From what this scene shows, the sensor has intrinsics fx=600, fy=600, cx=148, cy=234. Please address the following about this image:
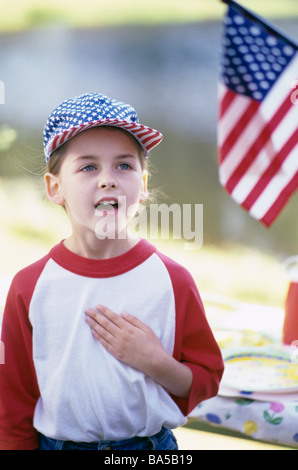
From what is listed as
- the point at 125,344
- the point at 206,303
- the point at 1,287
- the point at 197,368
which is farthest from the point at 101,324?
the point at 1,287

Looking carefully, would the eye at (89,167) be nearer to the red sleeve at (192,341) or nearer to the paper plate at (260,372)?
the red sleeve at (192,341)

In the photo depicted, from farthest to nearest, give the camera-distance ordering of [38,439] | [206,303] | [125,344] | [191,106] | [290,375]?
[191,106]
[206,303]
[290,375]
[38,439]
[125,344]

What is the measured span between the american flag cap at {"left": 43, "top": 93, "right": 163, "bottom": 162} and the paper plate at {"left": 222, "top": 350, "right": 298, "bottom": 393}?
59 cm

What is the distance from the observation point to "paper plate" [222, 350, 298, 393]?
52.3 inches

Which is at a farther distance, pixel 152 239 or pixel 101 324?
pixel 152 239

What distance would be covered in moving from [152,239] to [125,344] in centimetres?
262

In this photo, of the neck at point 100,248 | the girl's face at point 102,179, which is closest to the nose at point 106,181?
the girl's face at point 102,179

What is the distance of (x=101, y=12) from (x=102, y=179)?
9.91 ft

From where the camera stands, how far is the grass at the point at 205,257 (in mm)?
Result: 3582

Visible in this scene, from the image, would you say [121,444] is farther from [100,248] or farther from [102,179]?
[102,179]

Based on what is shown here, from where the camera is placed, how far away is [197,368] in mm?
1090

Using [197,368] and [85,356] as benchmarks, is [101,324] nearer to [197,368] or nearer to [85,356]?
[85,356]

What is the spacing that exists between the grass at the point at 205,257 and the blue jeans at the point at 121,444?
2.46 metres
